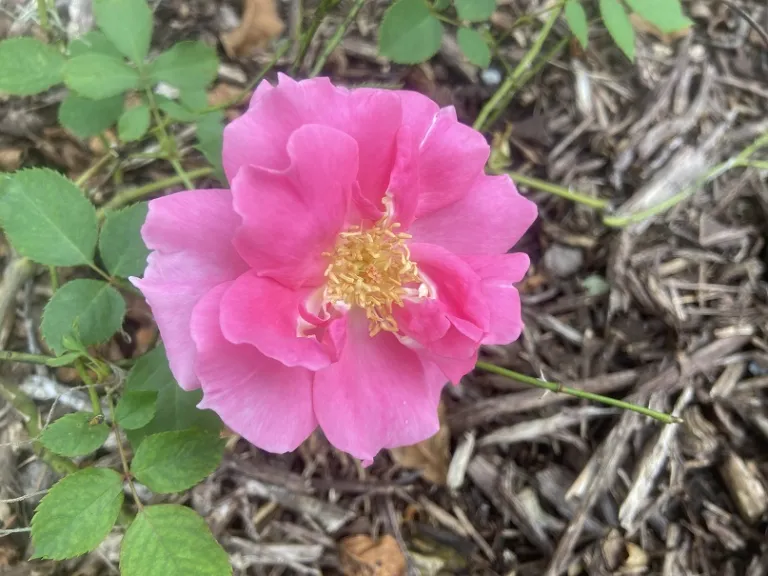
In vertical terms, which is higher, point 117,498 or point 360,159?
point 360,159

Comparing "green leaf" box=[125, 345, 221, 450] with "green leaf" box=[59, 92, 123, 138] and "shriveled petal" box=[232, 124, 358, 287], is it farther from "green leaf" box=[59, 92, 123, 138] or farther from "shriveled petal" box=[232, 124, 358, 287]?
"green leaf" box=[59, 92, 123, 138]

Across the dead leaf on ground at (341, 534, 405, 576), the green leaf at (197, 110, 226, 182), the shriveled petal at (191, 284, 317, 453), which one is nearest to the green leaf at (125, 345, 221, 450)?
the shriveled petal at (191, 284, 317, 453)

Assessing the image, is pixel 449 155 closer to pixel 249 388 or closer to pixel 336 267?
pixel 336 267

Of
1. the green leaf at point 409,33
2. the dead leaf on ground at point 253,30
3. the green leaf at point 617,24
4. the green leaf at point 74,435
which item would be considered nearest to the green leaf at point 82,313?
the green leaf at point 74,435

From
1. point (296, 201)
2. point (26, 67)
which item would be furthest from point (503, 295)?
point (26, 67)

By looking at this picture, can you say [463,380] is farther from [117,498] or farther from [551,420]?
[117,498]

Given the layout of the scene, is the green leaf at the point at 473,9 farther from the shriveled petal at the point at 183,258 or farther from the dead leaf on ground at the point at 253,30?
the dead leaf on ground at the point at 253,30

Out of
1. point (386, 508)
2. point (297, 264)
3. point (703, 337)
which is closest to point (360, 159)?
point (297, 264)
